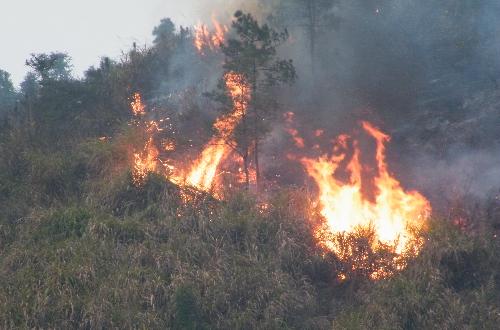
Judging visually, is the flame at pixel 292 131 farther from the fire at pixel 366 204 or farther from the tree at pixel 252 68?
the tree at pixel 252 68

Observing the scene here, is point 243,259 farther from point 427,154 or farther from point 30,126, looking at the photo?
point 30,126

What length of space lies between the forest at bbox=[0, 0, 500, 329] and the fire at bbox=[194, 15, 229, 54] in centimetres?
65

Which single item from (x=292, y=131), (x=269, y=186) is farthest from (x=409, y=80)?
(x=269, y=186)

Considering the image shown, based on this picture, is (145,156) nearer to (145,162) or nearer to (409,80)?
(145,162)

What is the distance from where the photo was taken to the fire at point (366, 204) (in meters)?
14.0

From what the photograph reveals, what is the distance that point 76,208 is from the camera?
14.8 meters

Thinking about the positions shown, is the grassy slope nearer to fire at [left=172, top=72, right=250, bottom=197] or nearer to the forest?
the forest

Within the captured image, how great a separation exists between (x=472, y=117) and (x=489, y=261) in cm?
842

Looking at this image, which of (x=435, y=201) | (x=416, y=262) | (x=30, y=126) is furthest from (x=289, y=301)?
(x=30, y=126)

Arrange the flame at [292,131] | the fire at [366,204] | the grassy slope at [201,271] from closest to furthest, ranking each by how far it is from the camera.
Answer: the grassy slope at [201,271]
the fire at [366,204]
the flame at [292,131]

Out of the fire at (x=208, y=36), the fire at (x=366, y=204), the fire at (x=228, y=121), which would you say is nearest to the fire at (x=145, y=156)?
the fire at (x=228, y=121)

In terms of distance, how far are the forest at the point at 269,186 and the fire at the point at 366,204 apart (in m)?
0.08

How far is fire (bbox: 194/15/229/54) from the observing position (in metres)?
29.1

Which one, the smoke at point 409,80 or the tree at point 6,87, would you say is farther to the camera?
the tree at point 6,87
